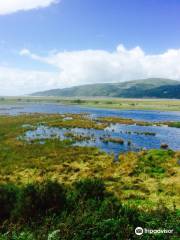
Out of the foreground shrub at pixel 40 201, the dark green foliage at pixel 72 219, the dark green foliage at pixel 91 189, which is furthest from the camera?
the dark green foliage at pixel 91 189

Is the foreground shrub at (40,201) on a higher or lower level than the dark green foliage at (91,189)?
Result: higher

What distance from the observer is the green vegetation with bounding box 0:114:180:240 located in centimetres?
1009

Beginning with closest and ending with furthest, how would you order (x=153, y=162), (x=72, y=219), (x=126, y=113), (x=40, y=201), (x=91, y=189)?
(x=72, y=219)
(x=40, y=201)
(x=91, y=189)
(x=153, y=162)
(x=126, y=113)

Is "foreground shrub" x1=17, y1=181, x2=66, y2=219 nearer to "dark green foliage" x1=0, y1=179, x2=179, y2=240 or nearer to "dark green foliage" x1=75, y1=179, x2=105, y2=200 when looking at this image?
"dark green foliage" x1=0, y1=179, x2=179, y2=240

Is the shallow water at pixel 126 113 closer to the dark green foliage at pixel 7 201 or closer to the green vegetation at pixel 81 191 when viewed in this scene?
the green vegetation at pixel 81 191

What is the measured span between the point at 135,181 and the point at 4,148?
78.8 ft

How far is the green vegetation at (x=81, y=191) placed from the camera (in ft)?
33.1

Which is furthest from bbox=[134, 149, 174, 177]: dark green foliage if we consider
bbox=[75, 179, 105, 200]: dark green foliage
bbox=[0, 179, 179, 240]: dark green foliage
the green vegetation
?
bbox=[0, 179, 179, 240]: dark green foliage

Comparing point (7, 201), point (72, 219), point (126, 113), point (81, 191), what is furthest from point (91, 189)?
point (126, 113)

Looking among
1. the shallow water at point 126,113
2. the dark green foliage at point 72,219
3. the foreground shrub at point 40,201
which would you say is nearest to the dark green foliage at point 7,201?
the dark green foliage at point 72,219

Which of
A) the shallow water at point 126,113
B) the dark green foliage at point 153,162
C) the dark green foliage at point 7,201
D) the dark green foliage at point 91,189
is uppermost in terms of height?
the dark green foliage at point 7,201

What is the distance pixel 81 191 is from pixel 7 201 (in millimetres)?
3906

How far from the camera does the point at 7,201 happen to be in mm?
13641

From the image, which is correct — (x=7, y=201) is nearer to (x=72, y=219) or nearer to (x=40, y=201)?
(x=40, y=201)
